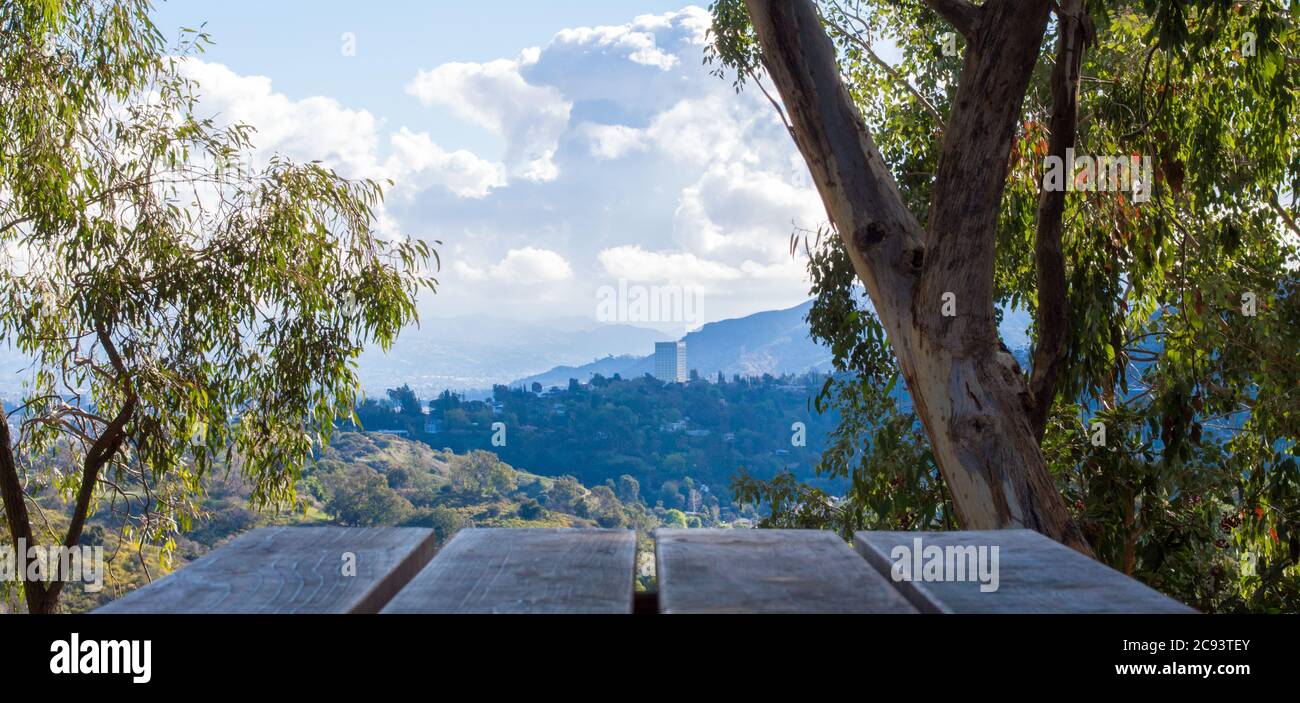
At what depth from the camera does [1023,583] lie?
33.4 inches

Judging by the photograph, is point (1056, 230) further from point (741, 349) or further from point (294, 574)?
point (741, 349)

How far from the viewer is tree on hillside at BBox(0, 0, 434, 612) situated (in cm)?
467

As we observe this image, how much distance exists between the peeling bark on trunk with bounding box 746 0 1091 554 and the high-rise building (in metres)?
21.9

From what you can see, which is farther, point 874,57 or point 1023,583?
point 874,57

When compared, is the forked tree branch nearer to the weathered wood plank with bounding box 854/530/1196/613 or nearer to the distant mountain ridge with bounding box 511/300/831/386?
the weathered wood plank with bounding box 854/530/1196/613

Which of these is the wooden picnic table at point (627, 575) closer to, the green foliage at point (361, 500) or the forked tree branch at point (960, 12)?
the forked tree branch at point (960, 12)

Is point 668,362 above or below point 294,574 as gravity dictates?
above

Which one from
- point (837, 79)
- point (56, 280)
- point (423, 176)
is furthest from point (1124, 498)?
point (423, 176)

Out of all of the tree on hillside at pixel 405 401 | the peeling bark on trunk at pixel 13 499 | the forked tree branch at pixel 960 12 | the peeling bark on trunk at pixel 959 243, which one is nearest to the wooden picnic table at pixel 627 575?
the peeling bark on trunk at pixel 959 243

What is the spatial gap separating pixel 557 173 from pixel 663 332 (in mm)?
26953

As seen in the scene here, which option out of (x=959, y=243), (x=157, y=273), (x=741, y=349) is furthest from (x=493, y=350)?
(x=959, y=243)

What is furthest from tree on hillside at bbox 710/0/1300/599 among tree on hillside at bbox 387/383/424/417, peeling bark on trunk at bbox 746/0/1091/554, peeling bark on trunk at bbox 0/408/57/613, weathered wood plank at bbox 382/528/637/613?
tree on hillside at bbox 387/383/424/417

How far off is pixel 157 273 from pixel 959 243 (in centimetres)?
347
